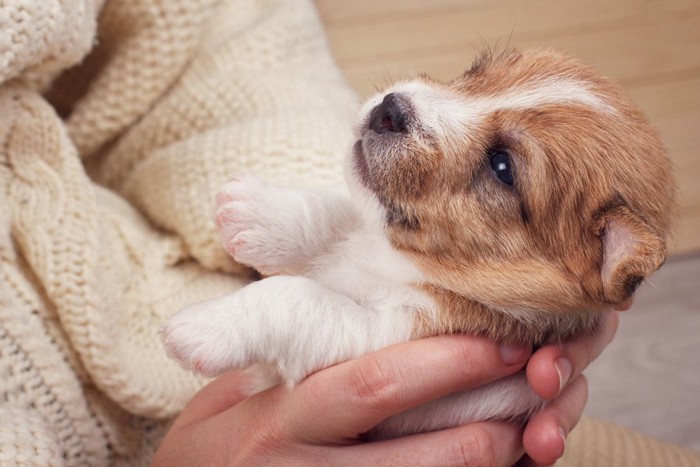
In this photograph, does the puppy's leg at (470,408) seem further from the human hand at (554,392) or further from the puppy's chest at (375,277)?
the puppy's chest at (375,277)

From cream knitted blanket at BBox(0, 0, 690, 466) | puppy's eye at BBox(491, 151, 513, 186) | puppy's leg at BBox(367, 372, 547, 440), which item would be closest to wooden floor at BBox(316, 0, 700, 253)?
cream knitted blanket at BBox(0, 0, 690, 466)

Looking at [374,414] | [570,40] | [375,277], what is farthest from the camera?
[570,40]

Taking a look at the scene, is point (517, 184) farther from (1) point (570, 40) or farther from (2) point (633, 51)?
(2) point (633, 51)

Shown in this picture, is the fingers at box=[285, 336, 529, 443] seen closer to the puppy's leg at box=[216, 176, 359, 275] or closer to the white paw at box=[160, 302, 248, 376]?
the white paw at box=[160, 302, 248, 376]

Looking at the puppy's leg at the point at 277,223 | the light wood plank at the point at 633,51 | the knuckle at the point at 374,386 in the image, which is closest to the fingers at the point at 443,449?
the knuckle at the point at 374,386

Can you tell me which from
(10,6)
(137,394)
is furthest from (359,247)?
(10,6)

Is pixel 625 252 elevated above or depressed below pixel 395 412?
above

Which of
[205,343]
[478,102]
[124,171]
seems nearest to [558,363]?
[478,102]
